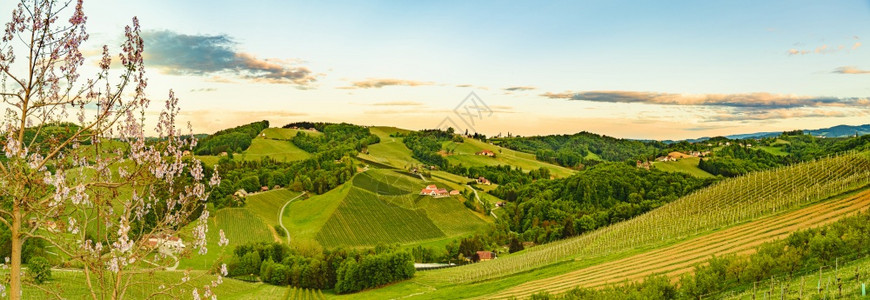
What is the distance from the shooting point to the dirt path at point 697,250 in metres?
42.7

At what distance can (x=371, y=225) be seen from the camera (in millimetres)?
117062

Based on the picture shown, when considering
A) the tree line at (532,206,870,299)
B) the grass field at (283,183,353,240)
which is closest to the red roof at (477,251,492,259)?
the grass field at (283,183,353,240)

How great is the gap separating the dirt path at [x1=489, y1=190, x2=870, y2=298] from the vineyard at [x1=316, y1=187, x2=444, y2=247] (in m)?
60.2

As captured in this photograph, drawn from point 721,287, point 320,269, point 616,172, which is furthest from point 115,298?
point 616,172

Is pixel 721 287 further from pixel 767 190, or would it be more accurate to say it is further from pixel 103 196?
pixel 767 190

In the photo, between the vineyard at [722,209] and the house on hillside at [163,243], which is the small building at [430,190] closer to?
the vineyard at [722,209]

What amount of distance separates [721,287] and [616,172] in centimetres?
13684

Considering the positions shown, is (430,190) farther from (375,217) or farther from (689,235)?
(689,235)

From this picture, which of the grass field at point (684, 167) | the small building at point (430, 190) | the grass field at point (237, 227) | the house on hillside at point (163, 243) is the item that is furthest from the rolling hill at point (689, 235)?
the grass field at point (684, 167)

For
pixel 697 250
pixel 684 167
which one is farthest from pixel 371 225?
pixel 684 167

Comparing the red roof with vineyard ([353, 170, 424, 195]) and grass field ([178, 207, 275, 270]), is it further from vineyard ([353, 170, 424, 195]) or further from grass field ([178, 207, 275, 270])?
vineyard ([353, 170, 424, 195])

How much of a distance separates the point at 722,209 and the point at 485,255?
43569 mm

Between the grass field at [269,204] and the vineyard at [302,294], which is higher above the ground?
the grass field at [269,204]

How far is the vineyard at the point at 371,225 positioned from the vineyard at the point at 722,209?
2912cm
